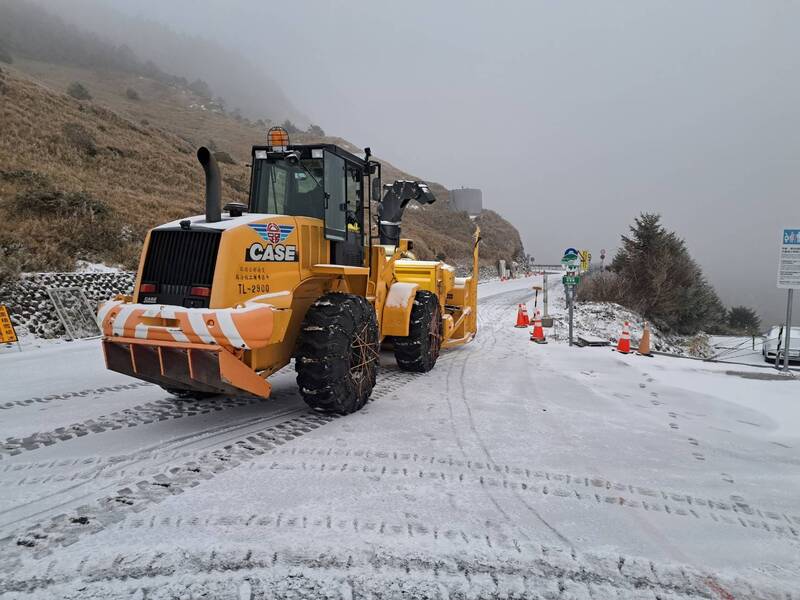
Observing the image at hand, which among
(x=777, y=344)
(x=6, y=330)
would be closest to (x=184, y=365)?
(x=6, y=330)

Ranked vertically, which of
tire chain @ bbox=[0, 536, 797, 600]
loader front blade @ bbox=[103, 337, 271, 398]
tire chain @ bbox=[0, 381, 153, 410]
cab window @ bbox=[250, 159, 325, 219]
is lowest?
tire chain @ bbox=[0, 536, 797, 600]

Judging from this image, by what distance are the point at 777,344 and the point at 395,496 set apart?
46.4 ft

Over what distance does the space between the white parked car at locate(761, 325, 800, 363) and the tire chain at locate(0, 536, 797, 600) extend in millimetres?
13461

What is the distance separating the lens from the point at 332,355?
4.79 m

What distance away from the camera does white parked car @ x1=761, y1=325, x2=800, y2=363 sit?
13672mm

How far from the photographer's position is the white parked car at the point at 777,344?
1367 cm

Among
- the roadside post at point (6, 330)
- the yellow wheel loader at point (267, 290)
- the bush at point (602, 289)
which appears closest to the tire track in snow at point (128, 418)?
the yellow wheel loader at point (267, 290)

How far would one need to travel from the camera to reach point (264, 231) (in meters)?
4.73

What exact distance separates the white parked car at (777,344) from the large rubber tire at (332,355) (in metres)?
13.0

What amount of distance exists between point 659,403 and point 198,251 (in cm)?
581

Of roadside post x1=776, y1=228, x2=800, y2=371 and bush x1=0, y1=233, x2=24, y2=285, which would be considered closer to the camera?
roadside post x1=776, y1=228, x2=800, y2=371

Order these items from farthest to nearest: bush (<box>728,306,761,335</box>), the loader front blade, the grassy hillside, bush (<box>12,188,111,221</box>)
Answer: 1. bush (<box>728,306,761,335</box>)
2. bush (<box>12,188,111,221</box>)
3. the grassy hillside
4. the loader front blade

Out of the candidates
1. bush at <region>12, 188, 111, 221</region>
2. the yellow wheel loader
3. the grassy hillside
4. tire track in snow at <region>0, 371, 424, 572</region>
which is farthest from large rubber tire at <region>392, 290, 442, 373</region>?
bush at <region>12, 188, 111, 221</region>

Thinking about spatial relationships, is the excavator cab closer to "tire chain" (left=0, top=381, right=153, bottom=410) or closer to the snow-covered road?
the snow-covered road
